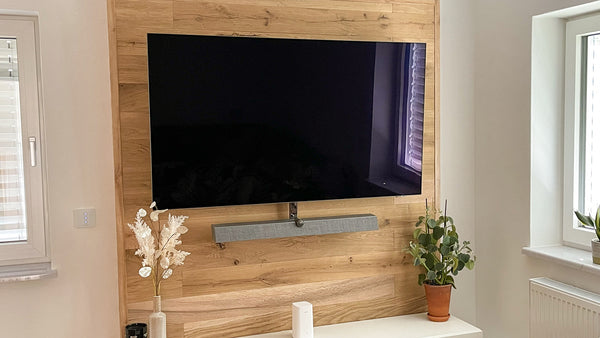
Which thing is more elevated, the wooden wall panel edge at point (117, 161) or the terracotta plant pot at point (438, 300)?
the wooden wall panel edge at point (117, 161)

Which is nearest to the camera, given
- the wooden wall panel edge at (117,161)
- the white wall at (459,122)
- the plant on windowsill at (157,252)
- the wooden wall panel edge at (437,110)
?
the plant on windowsill at (157,252)

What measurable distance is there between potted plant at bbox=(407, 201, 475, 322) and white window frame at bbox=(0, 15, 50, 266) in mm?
1898

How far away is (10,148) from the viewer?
278cm

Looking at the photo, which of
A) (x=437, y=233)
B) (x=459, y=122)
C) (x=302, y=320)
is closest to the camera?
(x=302, y=320)

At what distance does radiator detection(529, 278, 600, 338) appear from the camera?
2.68m

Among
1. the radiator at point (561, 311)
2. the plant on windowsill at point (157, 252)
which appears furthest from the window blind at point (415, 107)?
the plant on windowsill at point (157, 252)

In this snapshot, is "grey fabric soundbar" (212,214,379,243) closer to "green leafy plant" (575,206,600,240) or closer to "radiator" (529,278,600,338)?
"radiator" (529,278,600,338)

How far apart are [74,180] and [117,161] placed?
0.25 m

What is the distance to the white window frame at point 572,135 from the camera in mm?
3041

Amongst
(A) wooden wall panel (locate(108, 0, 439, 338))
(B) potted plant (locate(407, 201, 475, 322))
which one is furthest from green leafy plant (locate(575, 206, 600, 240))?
(A) wooden wall panel (locate(108, 0, 439, 338))

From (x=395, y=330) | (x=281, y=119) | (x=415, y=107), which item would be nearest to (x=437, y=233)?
(x=395, y=330)

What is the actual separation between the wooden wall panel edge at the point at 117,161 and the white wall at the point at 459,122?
182 centimetres

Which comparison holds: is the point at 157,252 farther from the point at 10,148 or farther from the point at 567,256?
the point at 567,256

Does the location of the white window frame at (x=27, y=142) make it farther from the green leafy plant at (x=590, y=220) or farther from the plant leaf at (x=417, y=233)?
the green leafy plant at (x=590, y=220)
